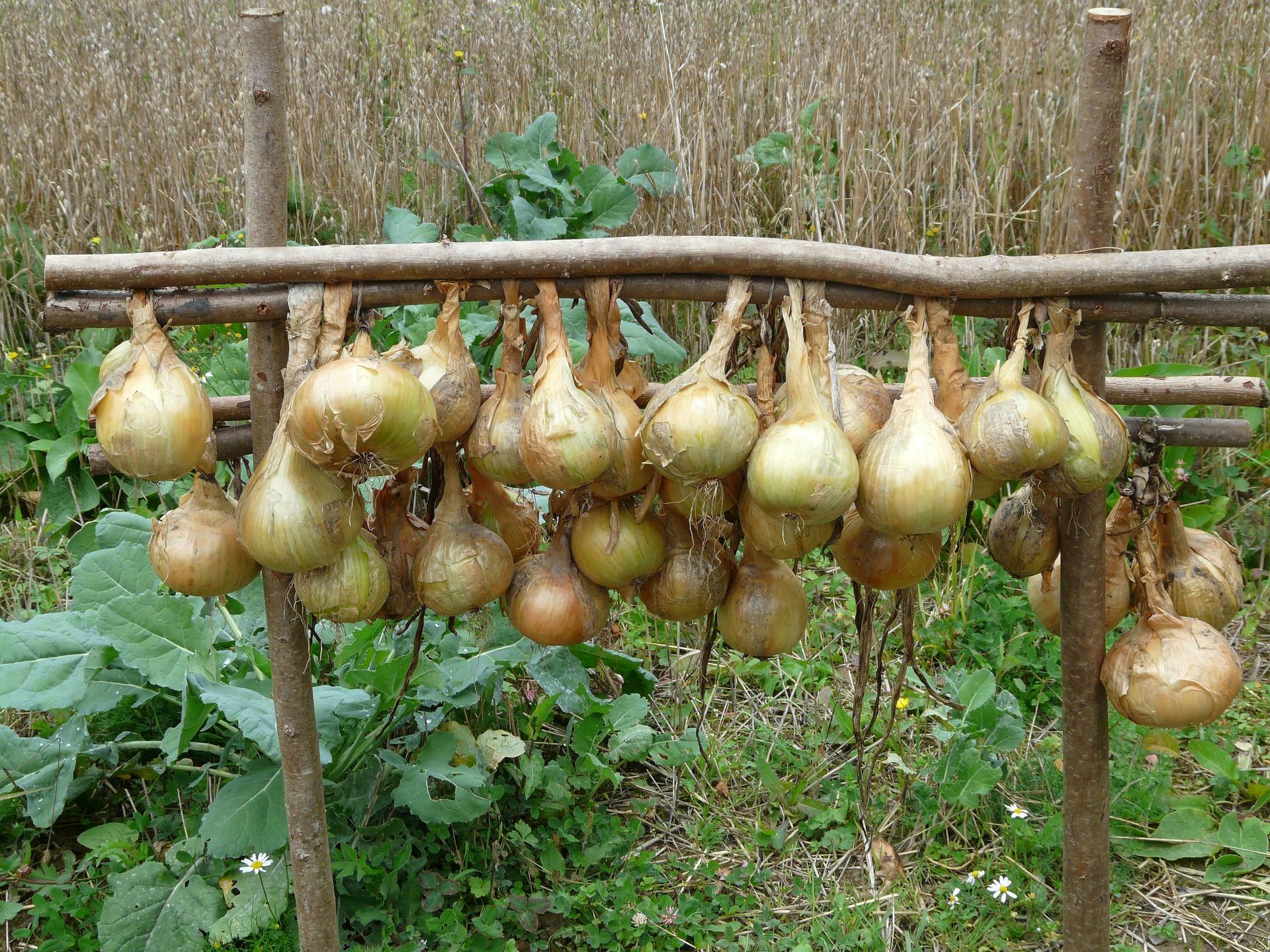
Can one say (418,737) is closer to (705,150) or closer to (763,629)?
(763,629)

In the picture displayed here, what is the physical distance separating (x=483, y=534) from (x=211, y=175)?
4.19m

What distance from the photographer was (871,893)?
252 cm

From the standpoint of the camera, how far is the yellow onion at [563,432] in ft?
4.65

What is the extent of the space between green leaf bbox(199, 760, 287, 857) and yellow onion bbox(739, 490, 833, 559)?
1.22 metres

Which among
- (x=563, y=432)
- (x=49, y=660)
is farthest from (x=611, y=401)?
(x=49, y=660)

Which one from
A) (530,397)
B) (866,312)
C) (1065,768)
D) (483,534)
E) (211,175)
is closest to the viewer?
(530,397)

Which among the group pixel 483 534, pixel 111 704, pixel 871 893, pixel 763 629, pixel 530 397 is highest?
pixel 530 397

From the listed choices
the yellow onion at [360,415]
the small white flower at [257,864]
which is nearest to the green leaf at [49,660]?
the small white flower at [257,864]

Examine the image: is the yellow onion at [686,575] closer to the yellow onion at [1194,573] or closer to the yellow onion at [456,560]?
the yellow onion at [456,560]

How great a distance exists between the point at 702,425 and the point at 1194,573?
3.11 feet

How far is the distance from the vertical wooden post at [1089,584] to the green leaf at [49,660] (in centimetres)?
204

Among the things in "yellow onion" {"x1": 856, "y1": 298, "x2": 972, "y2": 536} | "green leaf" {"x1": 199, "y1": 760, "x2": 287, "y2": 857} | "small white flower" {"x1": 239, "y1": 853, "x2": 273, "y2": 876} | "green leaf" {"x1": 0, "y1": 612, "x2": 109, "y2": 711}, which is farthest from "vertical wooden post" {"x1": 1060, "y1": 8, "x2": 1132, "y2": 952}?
"green leaf" {"x1": 0, "y1": 612, "x2": 109, "y2": 711}

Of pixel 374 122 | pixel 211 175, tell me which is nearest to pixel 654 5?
pixel 374 122

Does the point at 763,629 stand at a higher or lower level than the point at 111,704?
higher
